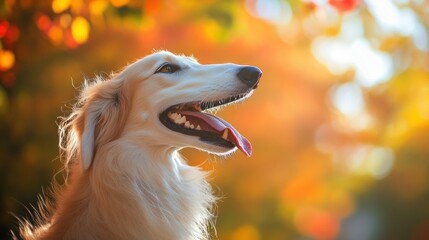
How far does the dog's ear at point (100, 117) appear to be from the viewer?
3.71 m

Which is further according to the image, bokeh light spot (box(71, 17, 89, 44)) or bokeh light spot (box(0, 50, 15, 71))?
bokeh light spot (box(0, 50, 15, 71))

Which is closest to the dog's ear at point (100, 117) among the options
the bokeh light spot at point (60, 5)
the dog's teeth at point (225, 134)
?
the dog's teeth at point (225, 134)

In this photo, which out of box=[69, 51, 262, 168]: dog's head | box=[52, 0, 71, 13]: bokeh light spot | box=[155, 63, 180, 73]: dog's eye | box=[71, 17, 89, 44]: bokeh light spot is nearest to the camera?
box=[69, 51, 262, 168]: dog's head

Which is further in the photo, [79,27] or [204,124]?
[79,27]

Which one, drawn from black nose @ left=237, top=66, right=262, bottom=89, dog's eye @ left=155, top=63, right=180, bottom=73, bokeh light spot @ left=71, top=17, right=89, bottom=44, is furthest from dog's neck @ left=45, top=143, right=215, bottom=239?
bokeh light spot @ left=71, top=17, right=89, bottom=44

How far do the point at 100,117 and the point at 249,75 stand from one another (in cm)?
89

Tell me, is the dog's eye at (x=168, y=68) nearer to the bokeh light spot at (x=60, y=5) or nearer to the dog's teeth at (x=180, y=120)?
the dog's teeth at (x=180, y=120)

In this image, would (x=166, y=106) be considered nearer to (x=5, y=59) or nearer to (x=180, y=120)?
(x=180, y=120)

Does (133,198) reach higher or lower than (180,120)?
lower

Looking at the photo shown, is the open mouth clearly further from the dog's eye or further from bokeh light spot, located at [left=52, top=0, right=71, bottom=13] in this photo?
bokeh light spot, located at [left=52, top=0, right=71, bottom=13]

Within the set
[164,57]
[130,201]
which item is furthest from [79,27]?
[130,201]

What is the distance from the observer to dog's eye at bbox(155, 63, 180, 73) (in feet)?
12.9

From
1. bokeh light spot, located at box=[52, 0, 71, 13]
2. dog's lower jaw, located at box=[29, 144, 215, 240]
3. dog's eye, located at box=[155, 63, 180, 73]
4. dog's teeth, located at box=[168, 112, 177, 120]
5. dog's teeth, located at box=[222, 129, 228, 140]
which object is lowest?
dog's lower jaw, located at box=[29, 144, 215, 240]

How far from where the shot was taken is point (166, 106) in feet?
12.4
